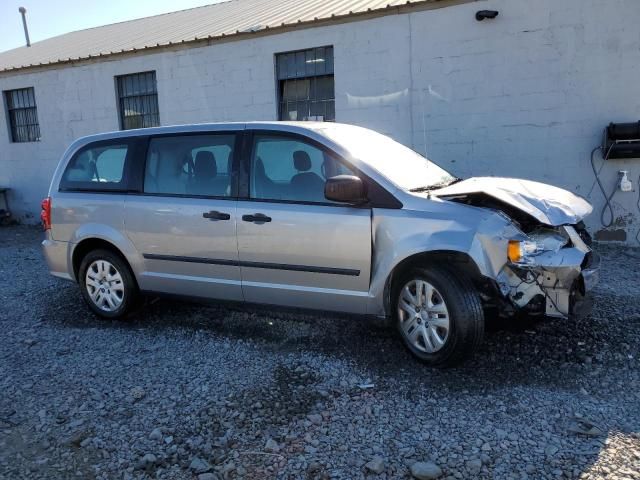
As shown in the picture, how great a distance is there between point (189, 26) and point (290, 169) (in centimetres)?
962

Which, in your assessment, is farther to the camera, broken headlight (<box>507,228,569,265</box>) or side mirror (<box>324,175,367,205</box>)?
side mirror (<box>324,175,367,205</box>)

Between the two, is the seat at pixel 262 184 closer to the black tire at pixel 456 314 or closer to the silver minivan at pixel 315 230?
the silver minivan at pixel 315 230

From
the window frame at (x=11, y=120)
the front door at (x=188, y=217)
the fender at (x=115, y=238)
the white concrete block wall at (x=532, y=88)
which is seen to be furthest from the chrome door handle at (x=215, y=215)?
the window frame at (x=11, y=120)

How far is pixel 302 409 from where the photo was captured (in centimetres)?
325

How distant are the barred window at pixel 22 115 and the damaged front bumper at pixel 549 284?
12995 mm

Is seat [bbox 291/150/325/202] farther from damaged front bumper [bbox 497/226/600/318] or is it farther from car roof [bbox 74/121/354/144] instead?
damaged front bumper [bbox 497/226/600/318]

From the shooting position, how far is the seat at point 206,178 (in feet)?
14.2

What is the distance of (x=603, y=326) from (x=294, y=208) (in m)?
2.74

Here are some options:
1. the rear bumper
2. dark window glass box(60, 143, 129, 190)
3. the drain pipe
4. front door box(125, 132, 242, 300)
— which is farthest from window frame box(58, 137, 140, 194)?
the drain pipe

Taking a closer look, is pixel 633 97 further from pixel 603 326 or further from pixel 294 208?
pixel 294 208

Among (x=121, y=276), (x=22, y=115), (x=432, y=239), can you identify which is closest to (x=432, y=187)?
(x=432, y=239)

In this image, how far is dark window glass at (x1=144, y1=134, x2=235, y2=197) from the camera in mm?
4355

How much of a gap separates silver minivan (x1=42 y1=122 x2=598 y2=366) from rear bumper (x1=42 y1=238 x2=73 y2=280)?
0.6 inches

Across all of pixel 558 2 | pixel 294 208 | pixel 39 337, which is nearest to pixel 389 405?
pixel 294 208
